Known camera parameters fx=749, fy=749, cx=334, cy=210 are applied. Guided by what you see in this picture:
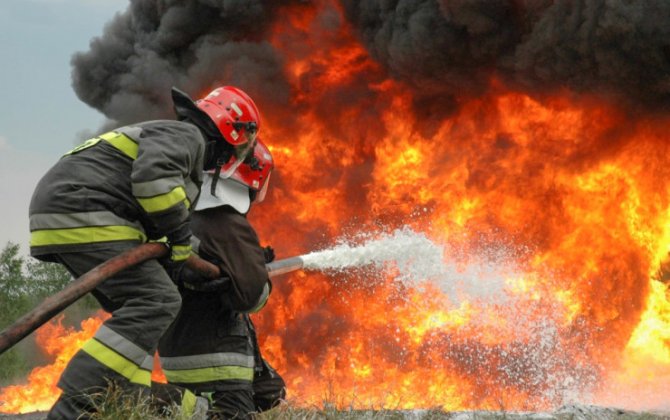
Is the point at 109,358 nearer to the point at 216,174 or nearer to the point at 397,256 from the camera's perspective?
the point at 216,174

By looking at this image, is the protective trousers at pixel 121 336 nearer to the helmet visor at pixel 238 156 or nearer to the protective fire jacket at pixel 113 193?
the protective fire jacket at pixel 113 193

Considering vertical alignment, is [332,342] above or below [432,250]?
below

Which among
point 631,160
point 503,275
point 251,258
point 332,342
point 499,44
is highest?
point 251,258

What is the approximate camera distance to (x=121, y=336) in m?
3.76

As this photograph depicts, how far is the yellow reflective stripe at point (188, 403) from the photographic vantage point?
4.14 m

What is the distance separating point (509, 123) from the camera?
33.6ft

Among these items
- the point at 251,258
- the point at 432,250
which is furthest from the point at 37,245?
the point at 432,250

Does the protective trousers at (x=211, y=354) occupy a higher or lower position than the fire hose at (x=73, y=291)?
lower

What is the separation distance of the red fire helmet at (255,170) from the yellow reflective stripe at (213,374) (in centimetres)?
119

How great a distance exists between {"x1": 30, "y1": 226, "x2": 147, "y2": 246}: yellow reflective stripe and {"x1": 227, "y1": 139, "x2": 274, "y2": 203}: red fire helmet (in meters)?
1.07

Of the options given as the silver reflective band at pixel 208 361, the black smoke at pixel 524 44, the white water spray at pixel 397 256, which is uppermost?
the silver reflective band at pixel 208 361

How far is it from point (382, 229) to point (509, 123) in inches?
91.0

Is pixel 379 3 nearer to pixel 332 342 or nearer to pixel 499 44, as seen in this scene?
pixel 499 44

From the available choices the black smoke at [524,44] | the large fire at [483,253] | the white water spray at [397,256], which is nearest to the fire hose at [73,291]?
the white water spray at [397,256]
